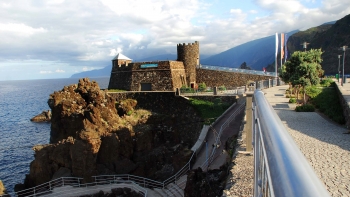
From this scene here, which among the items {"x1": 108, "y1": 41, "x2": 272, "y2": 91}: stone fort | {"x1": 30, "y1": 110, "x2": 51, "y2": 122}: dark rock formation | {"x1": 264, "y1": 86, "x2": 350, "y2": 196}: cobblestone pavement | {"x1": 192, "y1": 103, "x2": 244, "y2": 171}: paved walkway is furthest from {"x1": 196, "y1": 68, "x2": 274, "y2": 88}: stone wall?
{"x1": 30, "y1": 110, "x2": 51, "y2": 122}: dark rock formation

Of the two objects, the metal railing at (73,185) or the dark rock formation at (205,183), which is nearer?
the dark rock formation at (205,183)

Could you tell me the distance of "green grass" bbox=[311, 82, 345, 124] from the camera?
47.8ft

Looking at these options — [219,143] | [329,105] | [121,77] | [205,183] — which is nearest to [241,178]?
[205,183]

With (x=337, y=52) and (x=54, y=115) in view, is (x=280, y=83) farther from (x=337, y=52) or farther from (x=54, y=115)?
(x=337, y=52)

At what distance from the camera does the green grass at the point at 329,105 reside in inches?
573

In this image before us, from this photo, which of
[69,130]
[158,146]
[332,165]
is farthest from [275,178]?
[69,130]

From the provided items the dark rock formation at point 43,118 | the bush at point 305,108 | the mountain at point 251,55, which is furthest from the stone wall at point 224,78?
the mountain at point 251,55

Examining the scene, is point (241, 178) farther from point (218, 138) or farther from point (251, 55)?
point (251, 55)

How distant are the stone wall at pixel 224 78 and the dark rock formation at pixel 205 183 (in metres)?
21.5

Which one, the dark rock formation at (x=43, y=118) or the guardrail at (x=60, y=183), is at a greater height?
the dark rock formation at (x=43, y=118)

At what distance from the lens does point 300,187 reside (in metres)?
0.96

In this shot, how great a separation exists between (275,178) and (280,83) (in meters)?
35.6

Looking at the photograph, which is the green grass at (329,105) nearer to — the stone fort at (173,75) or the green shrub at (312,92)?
the green shrub at (312,92)

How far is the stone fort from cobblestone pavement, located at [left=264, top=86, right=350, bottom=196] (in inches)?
614
